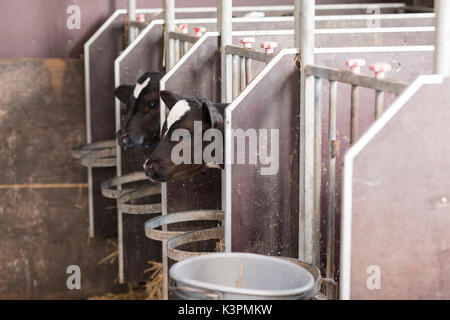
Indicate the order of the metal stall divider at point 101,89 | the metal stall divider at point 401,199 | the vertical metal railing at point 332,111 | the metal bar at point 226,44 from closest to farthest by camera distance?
1. the metal stall divider at point 401,199
2. the vertical metal railing at point 332,111
3. the metal bar at point 226,44
4. the metal stall divider at point 101,89

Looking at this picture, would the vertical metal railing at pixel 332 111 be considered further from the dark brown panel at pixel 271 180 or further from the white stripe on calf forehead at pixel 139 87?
the white stripe on calf forehead at pixel 139 87

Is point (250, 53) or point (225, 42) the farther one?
point (225, 42)

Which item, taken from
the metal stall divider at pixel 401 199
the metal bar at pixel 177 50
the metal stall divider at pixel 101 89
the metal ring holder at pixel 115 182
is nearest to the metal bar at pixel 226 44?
the metal bar at pixel 177 50

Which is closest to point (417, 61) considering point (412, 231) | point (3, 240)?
point (412, 231)

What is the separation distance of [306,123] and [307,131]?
0.09 feet

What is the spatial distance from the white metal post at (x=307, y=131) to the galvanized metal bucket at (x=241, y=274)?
16.3 inches

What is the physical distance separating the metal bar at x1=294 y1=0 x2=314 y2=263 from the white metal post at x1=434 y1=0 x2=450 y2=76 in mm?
595

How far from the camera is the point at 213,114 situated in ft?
8.48

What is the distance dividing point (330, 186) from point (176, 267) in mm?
589

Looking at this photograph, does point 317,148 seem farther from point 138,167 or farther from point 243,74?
point 138,167

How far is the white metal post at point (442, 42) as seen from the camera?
1.80 m

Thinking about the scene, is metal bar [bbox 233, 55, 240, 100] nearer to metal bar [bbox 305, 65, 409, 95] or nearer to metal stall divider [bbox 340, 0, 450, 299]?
metal bar [bbox 305, 65, 409, 95]

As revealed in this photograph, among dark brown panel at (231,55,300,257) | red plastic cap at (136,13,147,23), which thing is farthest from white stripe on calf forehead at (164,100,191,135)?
red plastic cap at (136,13,147,23)

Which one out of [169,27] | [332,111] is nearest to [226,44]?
[169,27]
